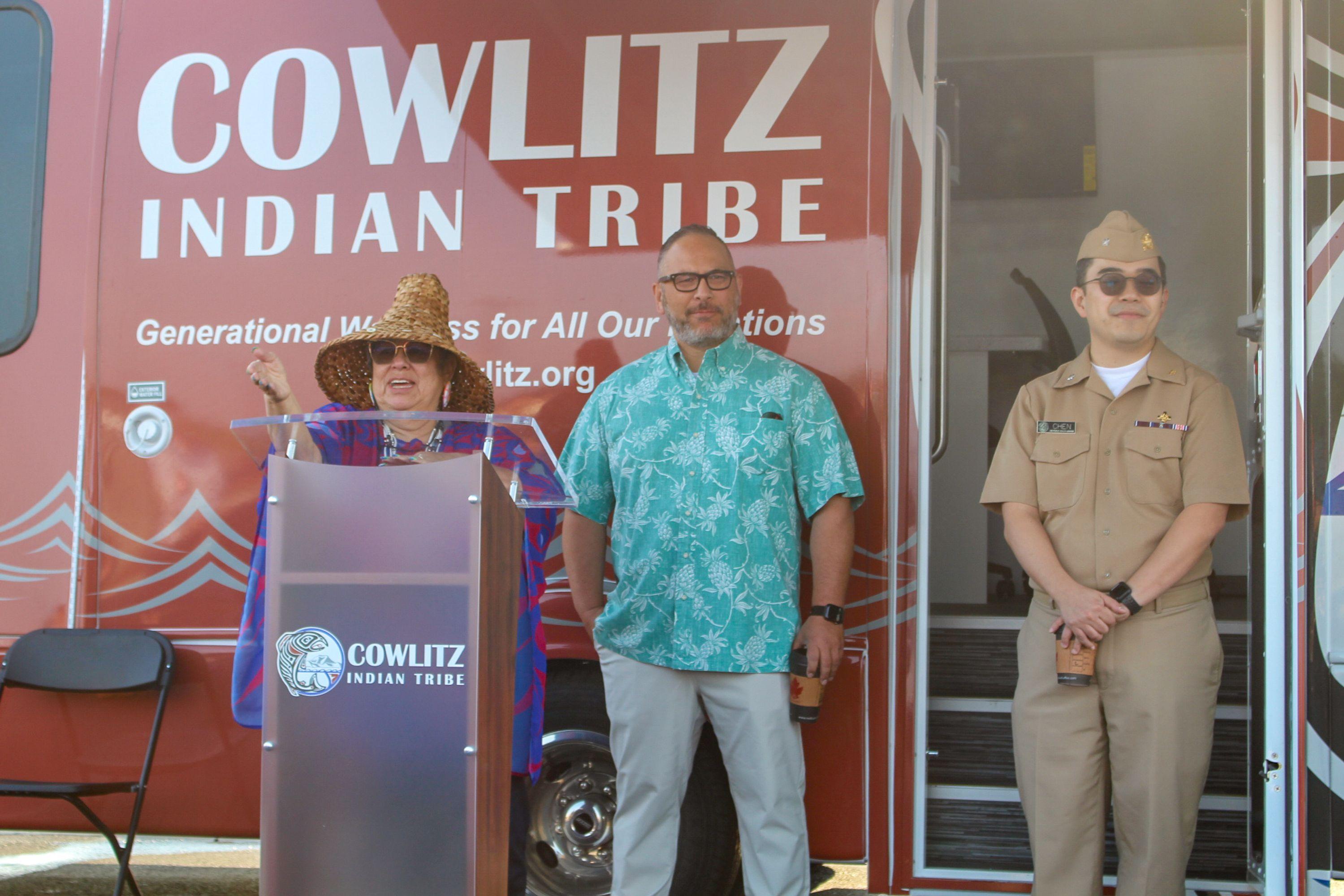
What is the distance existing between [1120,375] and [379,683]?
1814mm

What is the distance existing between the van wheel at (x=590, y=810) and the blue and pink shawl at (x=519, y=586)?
429 millimetres

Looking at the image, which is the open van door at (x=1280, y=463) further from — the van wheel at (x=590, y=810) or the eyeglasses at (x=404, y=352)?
the eyeglasses at (x=404, y=352)

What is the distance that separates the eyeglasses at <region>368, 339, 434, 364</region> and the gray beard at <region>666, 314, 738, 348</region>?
59cm

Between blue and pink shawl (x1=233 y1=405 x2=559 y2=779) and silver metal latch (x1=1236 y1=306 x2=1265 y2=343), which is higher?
silver metal latch (x1=1236 y1=306 x2=1265 y2=343)

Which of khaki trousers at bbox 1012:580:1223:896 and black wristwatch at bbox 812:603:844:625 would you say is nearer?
khaki trousers at bbox 1012:580:1223:896

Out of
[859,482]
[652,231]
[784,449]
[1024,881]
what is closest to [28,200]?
[652,231]

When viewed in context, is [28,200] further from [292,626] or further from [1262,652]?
[1262,652]

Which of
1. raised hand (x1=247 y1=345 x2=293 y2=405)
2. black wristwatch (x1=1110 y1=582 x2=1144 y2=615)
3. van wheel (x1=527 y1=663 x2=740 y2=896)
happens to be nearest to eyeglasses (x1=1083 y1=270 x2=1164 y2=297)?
black wristwatch (x1=1110 y1=582 x2=1144 y2=615)

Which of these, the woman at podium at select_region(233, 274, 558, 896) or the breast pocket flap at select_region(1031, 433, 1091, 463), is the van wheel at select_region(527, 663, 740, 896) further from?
the breast pocket flap at select_region(1031, 433, 1091, 463)

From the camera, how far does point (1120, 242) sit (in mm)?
2559

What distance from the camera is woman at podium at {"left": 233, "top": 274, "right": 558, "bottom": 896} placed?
6.97 ft

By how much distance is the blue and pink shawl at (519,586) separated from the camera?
211 centimetres

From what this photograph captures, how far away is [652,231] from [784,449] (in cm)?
69

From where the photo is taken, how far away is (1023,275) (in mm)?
4922
